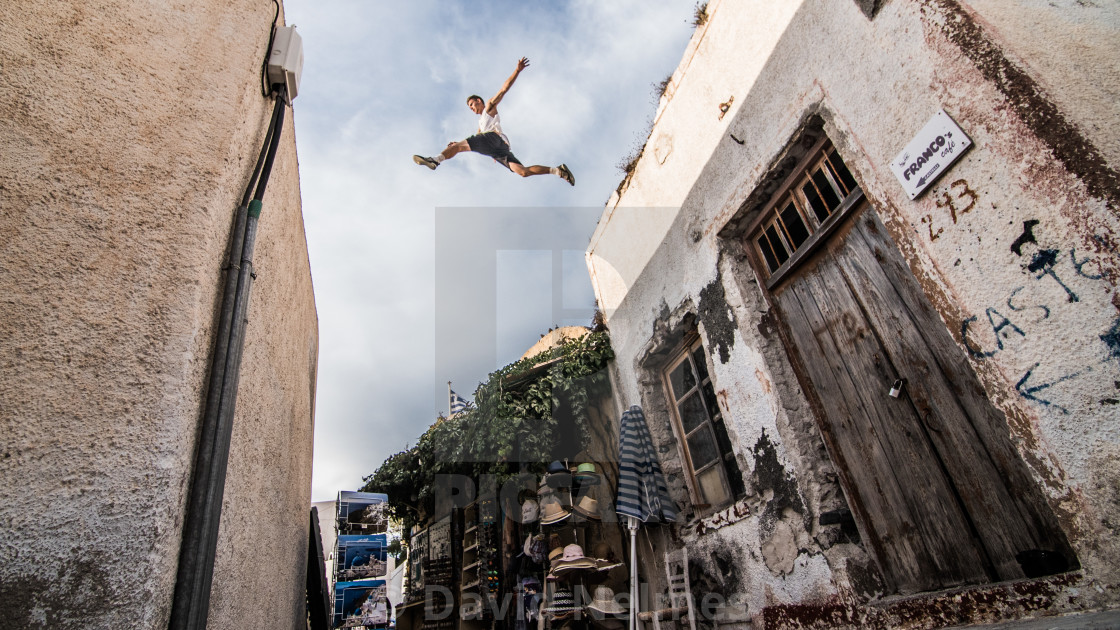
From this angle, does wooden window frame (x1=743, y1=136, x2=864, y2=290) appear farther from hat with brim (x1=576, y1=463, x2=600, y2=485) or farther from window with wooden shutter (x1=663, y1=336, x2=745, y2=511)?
hat with brim (x1=576, y1=463, x2=600, y2=485)

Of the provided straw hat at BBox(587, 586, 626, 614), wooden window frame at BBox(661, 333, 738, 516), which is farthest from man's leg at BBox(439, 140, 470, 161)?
straw hat at BBox(587, 586, 626, 614)

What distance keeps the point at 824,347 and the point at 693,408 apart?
1.59m

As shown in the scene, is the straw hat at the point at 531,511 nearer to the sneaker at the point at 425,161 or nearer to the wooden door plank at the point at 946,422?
the sneaker at the point at 425,161

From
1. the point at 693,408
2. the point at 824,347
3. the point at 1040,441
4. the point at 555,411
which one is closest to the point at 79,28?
the point at 1040,441

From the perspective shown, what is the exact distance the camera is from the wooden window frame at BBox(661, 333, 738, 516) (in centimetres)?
416

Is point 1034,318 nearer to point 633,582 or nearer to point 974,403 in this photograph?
point 974,403

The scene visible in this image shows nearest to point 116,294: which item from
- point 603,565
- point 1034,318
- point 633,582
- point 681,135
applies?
point 1034,318

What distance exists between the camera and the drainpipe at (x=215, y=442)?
132 cm

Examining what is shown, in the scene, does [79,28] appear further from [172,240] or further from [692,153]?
[692,153]

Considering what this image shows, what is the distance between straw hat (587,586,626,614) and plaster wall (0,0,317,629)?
294 cm

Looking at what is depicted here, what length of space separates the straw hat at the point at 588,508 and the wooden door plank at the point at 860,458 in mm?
2666

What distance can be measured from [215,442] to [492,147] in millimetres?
4985

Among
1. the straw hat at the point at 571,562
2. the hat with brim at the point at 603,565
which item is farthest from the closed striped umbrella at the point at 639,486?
the straw hat at the point at 571,562

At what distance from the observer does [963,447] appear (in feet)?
8.02
